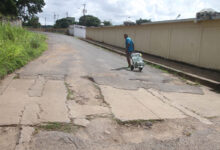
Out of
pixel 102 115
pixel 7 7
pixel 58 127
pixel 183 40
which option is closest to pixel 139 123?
pixel 102 115

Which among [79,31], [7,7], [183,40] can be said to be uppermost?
[7,7]

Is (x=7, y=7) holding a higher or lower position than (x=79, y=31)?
higher

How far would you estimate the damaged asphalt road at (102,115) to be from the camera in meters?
3.60

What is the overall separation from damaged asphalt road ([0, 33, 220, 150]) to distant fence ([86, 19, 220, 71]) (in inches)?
154

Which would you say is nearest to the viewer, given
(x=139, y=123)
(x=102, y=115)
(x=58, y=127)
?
(x=58, y=127)

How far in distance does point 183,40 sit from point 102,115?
9.78 meters

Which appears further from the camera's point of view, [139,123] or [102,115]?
[102,115]

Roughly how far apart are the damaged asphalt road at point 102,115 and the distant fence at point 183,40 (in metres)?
3.90

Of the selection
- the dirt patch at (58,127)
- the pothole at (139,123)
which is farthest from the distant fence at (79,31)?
the dirt patch at (58,127)

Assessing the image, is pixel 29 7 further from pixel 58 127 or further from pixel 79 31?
pixel 58 127

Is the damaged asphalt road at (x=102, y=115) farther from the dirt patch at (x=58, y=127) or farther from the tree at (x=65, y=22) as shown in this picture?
the tree at (x=65, y=22)

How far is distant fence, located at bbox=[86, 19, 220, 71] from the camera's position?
1064 cm

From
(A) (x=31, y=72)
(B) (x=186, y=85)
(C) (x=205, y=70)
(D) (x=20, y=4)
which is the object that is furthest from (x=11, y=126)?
(D) (x=20, y=4)

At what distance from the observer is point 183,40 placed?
511 inches
